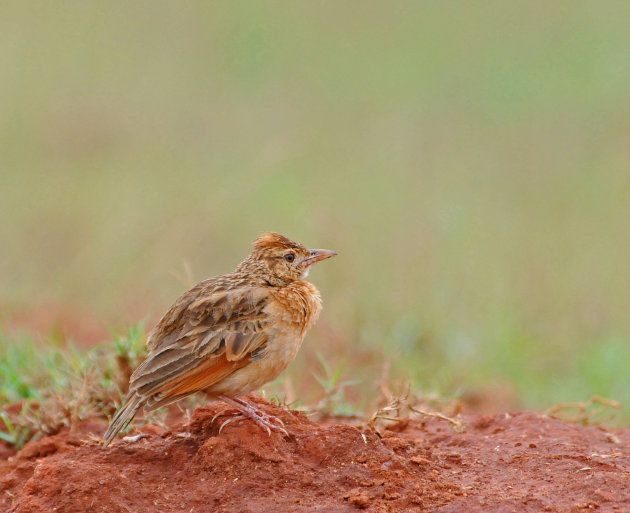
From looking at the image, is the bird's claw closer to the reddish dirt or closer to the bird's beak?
the reddish dirt

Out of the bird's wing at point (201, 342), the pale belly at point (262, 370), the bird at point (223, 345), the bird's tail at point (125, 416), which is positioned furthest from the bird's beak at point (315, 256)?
the bird's tail at point (125, 416)

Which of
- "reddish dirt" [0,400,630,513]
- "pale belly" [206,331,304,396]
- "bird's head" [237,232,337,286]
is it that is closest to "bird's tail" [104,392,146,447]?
"reddish dirt" [0,400,630,513]

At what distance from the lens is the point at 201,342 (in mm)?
5570

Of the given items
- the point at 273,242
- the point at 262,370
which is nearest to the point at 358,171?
the point at 273,242

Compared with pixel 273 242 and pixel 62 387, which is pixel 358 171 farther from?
pixel 62 387

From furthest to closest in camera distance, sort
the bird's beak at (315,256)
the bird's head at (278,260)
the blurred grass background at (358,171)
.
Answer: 1. the blurred grass background at (358,171)
2. the bird's beak at (315,256)
3. the bird's head at (278,260)

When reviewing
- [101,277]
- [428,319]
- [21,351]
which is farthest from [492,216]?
[21,351]

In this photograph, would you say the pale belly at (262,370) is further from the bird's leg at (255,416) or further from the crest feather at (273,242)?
the crest feather at (273,242)

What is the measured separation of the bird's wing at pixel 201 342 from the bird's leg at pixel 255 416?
15 centimetres

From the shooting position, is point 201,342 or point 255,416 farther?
point 201,342

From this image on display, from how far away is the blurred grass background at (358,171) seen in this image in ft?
32.5

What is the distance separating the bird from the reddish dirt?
19 cm

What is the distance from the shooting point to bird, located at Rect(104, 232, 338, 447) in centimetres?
542

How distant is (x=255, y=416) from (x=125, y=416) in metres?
0.63
